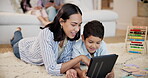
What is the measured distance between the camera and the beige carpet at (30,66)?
131 cm

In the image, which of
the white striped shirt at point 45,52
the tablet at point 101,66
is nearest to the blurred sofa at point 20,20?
the white striped shirt at point 45,52

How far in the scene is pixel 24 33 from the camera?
2.45 m

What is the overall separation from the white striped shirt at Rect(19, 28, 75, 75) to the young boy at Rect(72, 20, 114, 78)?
2.9 inches

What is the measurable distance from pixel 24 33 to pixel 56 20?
50.4 inches

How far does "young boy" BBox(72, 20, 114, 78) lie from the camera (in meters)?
1.24

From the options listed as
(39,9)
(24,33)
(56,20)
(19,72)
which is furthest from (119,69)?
(39,9)

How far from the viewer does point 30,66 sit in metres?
1.50

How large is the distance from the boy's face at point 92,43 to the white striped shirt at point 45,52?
15 centimetres

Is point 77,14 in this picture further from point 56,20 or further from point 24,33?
point 24,33

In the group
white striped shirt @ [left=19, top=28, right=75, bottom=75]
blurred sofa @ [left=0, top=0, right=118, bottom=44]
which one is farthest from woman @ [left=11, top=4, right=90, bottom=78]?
blurred sofa @ [left=0, top=0, right=118, bottom=44]

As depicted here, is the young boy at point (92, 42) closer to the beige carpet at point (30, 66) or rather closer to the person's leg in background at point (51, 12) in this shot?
the beige carpet at point (30, 66)

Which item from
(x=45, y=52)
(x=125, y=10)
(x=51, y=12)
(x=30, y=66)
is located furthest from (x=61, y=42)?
(x=125, y=10)

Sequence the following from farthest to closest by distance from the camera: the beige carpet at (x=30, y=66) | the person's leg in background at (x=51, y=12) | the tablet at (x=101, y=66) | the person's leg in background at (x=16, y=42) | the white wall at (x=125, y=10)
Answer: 1. the white wall at (x=125, y=10)
2. the person's leg in background at (x=51, y=12)
3. the person's leg in background at (x=16, y=42)
4. the beige carpet at (x=30, y=66)
5. the tablet at (x=101, y=66)

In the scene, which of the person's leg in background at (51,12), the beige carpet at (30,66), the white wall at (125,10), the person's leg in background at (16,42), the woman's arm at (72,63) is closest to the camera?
the woman's arm at (72,63)
